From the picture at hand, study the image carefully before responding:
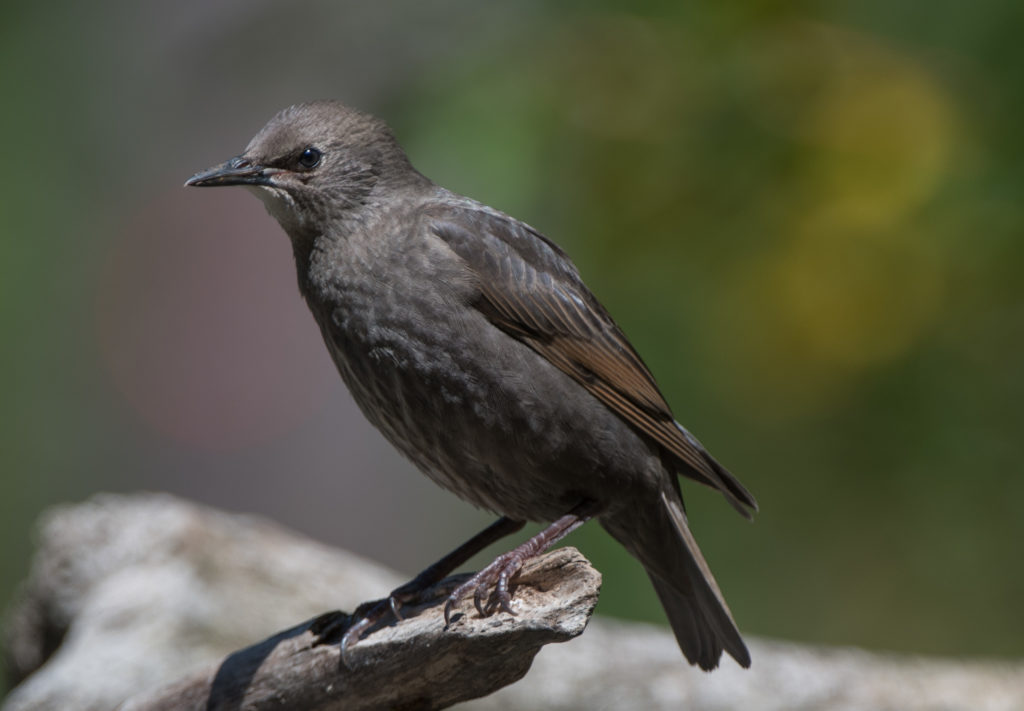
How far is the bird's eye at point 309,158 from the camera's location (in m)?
3.75

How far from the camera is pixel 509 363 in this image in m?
3.48

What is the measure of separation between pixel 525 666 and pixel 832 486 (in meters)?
2.03

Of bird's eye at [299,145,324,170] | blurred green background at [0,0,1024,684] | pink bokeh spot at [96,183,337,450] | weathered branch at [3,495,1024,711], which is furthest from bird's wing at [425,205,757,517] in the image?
pink bokeh spot at [96,183,337,450]

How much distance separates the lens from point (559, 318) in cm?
370

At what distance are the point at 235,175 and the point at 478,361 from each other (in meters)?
0.94

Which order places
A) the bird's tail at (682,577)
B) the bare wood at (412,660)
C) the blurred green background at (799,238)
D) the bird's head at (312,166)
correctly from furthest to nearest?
1. the blurred green background at (799,238)
2. the bird's tail at (682,577)
3. the bird's head at (312,166)
4. the bare wood at (412,660)

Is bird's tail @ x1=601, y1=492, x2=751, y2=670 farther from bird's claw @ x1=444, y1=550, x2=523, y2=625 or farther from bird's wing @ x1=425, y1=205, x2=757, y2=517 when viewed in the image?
bird's claw @ x1=444, y1=550, x2=523, y2=625

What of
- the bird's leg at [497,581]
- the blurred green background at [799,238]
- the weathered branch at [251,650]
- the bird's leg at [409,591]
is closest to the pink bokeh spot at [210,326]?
the weathered branch at [251,650]

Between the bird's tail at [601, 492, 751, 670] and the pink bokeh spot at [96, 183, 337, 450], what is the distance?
4.81 m

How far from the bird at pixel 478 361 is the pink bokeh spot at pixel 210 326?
15.4 feet

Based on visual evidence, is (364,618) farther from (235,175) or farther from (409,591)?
(235,175)

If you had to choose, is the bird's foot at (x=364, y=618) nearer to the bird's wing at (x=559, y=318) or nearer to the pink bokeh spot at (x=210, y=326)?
the bird's wing at (x=559, y=318)

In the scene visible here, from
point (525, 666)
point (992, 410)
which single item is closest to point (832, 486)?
point (992, 410)

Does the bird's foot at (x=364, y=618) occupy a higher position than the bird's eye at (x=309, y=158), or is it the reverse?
the bird's eye at (x=309, y=158)
